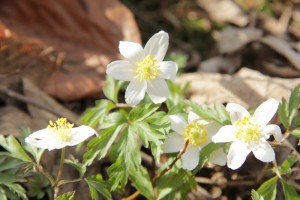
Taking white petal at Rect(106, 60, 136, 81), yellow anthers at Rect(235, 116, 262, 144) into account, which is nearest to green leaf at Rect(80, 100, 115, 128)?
white petal at Rect(106, 60, 136, 81)

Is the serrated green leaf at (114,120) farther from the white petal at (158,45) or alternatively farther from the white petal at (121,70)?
the white petal at (158,45)

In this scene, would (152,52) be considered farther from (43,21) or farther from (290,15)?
(290,15)

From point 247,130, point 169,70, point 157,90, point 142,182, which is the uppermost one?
point 169,70

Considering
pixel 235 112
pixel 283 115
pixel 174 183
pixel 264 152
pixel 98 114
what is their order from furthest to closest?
1. pixel 98 114
2. pixel 174 183
3. pixel 283 115
4. pixel 235 112
5. pixel 264 152

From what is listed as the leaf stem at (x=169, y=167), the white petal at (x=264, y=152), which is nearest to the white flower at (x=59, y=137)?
the leaf stem at (x=169, y=167)

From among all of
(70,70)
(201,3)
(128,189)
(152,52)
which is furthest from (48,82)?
(201,3)

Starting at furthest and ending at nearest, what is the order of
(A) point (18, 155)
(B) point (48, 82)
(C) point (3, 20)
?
1. (C) point (3, 20)
2. (B) point (48, 82)
3. (A) point (18, 155)

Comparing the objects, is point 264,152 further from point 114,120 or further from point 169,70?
point 114,120

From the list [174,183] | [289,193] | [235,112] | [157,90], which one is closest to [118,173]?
[174,183]
